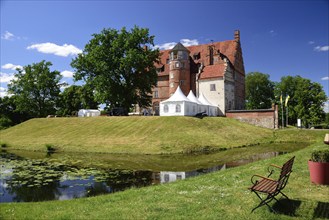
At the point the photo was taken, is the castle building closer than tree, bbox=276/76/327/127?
Yes

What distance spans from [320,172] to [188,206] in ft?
15.3

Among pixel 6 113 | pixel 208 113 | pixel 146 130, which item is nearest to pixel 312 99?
pixel 208 113

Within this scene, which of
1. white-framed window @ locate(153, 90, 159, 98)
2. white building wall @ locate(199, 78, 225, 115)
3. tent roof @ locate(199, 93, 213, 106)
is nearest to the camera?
tent roof @ locate(199, 93, 213, 106)

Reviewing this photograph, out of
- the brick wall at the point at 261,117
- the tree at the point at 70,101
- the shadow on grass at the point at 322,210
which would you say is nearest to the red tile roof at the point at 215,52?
the brick wall at the point at 261,117

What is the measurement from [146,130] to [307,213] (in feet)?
91.2

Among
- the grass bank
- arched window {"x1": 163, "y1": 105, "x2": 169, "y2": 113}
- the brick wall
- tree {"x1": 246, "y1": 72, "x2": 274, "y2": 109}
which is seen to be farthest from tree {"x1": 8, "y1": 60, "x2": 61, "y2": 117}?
the grass bank

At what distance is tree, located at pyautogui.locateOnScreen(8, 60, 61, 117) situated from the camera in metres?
61.1

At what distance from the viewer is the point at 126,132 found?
33719mm

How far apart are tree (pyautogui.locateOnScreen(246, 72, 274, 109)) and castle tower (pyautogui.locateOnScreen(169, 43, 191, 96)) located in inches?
1281

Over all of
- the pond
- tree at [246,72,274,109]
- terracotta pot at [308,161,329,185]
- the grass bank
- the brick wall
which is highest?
tree at [246,72,274,109]

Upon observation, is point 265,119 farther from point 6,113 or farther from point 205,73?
point 6,113

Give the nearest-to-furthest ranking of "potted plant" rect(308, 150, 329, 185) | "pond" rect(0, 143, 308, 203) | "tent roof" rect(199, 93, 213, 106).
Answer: "potted plant" rect(308, 150, 329, 185)
"pond" rect(0, 143, 308, 203)
"tent roof" rect(199, 93, 213, 106)

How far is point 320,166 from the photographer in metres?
8.99

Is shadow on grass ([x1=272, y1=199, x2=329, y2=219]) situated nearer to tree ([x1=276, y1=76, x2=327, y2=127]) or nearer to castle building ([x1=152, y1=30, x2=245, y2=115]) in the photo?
castle building ([x1=152, y1=30, x2=245, y2=115])
